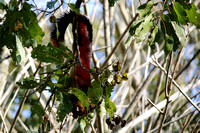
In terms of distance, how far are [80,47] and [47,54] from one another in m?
0.20

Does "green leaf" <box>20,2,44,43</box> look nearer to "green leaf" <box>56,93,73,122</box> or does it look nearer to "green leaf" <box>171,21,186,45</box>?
"green leaf" <box>56,93,73,122</box>

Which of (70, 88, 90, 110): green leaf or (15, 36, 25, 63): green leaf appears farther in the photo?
(15, 36, 25, 63): green leaf

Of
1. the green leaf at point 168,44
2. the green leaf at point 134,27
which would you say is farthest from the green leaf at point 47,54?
the green leaf at point 168,44

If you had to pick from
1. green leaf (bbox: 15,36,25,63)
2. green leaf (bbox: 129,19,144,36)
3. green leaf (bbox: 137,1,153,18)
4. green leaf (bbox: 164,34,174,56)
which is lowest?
green leaf (bbox: 164,34,174,56)

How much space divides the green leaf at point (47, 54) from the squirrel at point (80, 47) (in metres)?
0.07

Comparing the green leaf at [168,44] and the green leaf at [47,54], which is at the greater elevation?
the green leaf at [47,54]

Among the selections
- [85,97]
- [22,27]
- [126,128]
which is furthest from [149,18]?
[126,128]

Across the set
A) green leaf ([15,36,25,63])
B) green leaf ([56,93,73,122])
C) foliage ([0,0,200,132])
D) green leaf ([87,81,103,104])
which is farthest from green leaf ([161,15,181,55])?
green leaf ([15,36,25,63])

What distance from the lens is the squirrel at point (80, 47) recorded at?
3.72 feet

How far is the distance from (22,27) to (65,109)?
371 millimetres

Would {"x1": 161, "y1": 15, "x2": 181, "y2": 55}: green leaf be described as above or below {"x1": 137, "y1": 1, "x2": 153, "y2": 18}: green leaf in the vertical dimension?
below

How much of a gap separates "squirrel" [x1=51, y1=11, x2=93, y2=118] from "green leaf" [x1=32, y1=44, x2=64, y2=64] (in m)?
0.07

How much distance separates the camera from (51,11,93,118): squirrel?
113 cm

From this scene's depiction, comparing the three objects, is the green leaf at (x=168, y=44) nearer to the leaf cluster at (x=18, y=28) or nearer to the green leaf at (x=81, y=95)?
the green leaf at (x=81, y=95)
